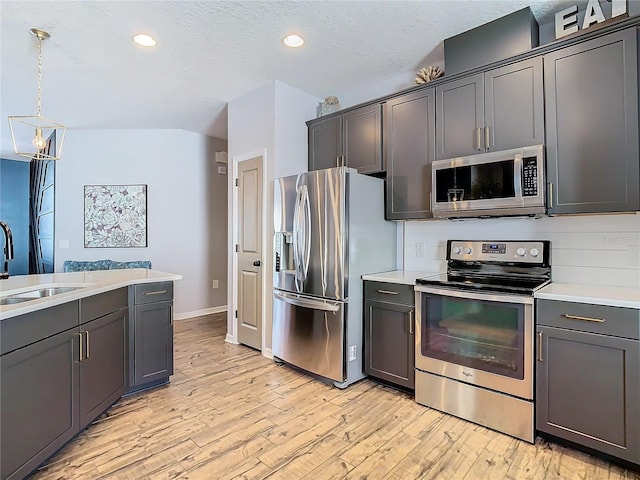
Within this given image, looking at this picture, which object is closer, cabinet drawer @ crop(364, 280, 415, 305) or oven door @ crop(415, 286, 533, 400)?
oven door @ crop(415, 286, 533, 400)

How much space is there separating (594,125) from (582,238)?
0.73m

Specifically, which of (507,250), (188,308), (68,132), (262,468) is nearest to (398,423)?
(262,468)

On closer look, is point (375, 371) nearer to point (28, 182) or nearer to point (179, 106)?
point (179, 106)

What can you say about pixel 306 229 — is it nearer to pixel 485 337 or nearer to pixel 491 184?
pixel 491 184

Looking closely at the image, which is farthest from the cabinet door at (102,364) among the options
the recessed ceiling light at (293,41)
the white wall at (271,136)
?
the recessed ceiling light at (293,41)

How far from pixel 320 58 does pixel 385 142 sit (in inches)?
35.5

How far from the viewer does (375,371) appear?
2820 millimetres

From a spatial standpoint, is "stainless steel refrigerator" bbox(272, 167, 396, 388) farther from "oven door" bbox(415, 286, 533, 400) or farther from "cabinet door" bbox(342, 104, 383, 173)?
"oven door" bbox(415, 286, 533, 400)

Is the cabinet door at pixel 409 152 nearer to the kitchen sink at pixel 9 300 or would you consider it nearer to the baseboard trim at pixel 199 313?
the kitchen sink at pixel 9 300

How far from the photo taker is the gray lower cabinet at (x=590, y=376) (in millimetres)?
1757

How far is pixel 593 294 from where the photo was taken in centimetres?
194

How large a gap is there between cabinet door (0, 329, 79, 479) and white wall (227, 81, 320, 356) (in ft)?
5.90

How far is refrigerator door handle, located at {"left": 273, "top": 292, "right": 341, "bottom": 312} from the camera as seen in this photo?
9.21 ft

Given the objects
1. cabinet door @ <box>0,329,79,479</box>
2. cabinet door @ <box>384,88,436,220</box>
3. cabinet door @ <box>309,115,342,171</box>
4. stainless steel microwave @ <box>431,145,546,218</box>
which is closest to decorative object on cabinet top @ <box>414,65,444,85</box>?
cabinet door @ <box>384,88,436,220</box>
